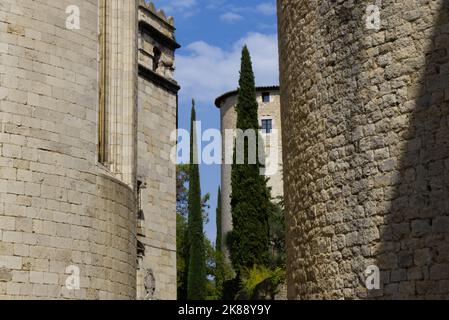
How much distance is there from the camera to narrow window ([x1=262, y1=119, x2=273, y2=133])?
4591 centimetres

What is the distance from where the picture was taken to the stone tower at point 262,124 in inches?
1746

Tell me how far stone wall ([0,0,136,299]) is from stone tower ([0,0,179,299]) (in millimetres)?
13

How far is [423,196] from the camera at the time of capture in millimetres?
9219

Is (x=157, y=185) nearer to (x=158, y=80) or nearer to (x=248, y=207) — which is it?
(x=158, y=80)

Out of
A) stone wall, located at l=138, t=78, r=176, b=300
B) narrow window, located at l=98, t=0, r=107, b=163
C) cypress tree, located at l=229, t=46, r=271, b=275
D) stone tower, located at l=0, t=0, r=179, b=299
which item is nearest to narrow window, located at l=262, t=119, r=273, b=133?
cypress tree, located at l=229, t=46, r=271, b=275

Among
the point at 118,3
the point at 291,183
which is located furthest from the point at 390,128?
the point at 118,3

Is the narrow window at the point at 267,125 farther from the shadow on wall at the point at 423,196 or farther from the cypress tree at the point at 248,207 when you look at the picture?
the shadow on wall at the point at 423,196

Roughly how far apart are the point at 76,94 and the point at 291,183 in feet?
10.3

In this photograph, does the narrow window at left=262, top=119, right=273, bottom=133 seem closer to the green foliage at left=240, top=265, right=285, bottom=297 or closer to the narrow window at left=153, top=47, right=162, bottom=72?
the green foliage at left=240, top=265, right=285, bottom=297

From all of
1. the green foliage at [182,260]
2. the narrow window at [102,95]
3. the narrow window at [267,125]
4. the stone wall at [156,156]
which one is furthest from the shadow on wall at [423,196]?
the narrow window at [267,125]

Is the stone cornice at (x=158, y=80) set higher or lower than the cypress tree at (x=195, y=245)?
higher

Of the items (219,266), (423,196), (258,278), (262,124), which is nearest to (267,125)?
(262,124)

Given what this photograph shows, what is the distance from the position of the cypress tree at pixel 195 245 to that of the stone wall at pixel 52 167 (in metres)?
19.6
